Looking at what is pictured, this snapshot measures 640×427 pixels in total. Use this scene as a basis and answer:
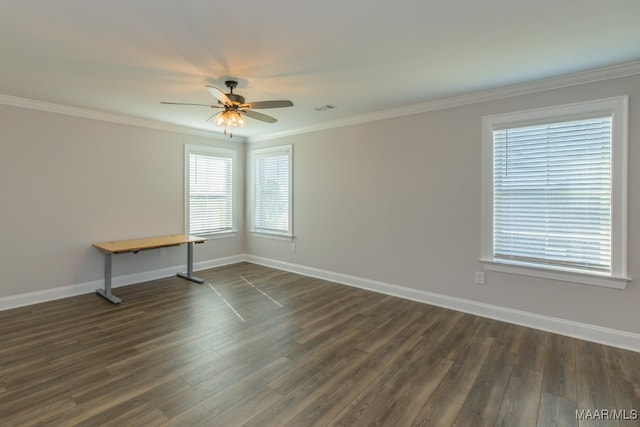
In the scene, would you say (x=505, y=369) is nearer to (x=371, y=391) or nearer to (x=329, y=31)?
(x=371, y=391)

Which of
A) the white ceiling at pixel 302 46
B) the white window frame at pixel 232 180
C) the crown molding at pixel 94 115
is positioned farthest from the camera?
the white window frame at pixel 232 180

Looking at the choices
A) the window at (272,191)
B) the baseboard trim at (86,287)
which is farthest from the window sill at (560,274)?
the baseboard trim at (86,287)

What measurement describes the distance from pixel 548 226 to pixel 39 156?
19.5 feet

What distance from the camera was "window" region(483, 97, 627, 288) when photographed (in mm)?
2873

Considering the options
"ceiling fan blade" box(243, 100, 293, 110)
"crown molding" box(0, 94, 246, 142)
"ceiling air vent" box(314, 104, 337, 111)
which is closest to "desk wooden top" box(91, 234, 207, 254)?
"crown molding" box(0, 94, 246, 142)

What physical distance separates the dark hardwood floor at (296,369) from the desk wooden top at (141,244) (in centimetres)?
70

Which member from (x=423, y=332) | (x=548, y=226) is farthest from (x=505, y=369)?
(x=548, y=226)

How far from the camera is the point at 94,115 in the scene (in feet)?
14.2

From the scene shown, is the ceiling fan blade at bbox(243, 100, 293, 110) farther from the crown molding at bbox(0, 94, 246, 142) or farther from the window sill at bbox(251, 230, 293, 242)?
the window sill at bbox(251, 230, 293, 242)

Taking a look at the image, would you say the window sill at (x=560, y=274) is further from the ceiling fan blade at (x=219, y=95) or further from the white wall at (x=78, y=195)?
the white wall at (x=78, y=195)

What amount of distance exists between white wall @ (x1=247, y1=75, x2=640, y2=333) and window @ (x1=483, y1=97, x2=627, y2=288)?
90mm

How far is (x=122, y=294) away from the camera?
4.32m

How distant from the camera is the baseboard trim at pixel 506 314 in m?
2.88

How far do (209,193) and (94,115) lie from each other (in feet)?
6.73
